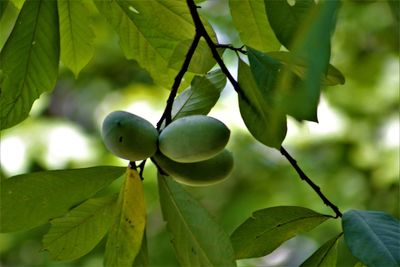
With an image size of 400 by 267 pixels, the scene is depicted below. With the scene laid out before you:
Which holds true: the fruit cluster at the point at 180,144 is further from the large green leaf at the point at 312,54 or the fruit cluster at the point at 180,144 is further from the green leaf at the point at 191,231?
the large green leaf at the point at 312,54

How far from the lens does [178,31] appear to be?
1024mm

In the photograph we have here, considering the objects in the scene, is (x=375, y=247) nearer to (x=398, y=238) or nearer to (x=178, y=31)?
(x=398, y=238)

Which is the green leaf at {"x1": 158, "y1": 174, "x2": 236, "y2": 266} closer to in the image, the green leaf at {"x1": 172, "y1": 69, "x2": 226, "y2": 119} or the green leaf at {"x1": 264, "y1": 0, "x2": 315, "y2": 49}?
the green leaf at {"x1": 172, "y1": 69, "x2": 226, "y2": 119}

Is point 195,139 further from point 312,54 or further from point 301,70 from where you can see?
point 312,54

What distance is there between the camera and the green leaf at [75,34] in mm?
1073

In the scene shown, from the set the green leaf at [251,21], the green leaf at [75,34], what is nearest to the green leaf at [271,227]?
the green leaf at [251,21]

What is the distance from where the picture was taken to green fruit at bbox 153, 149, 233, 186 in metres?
0.93

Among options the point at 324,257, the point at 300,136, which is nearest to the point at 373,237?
the point at 324,257

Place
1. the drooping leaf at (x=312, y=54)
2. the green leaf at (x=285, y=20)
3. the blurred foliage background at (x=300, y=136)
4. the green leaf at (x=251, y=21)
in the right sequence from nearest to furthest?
the drooping leaf at (x=312, y=54), the green leaf at (x=285, y=20), the green leaf at (x=251, y=21), the blurred foliage background at (x=300, y=136)

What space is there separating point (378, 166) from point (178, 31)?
7.53 ft

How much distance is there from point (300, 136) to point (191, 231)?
2.16 metres

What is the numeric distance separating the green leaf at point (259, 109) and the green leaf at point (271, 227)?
0.37ft

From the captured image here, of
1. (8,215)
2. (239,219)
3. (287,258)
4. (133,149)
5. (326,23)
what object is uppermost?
(326,23)

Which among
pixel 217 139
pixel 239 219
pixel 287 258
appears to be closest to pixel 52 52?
pixel 217 139
